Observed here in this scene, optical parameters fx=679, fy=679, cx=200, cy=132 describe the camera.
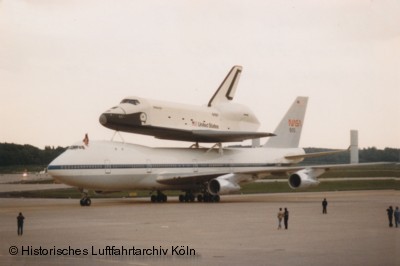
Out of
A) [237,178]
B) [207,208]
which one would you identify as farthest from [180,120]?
[207,208]

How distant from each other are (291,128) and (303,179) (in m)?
11.9

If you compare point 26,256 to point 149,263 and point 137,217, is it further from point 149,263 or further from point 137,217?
point 137,217

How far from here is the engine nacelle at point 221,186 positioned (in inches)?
1844

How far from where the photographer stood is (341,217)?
1364 inches

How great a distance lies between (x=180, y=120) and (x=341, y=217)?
685 inches

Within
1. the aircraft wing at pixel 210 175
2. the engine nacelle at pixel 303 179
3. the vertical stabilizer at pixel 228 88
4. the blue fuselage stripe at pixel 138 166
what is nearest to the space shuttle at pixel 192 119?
the vertical stabilizer at pixel 228 88

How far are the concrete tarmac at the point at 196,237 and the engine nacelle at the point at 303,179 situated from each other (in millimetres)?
9018

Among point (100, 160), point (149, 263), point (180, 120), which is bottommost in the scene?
point (149, 263)

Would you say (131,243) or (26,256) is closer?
(26,256)

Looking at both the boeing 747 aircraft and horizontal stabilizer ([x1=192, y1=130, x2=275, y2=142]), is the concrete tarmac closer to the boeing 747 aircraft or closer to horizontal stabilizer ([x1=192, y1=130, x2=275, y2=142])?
the boeing 747 aircraft

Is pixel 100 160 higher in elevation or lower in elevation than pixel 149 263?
higher

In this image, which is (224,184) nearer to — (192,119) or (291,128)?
(192,119)

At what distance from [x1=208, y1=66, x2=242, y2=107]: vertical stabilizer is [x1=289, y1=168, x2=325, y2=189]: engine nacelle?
10096 millimetres

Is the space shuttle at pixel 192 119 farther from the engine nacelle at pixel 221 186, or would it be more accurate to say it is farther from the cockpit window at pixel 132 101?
the engine nacelle at pixel 221 186
